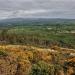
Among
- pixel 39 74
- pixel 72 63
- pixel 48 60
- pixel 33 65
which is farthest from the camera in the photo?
pixel 48 60

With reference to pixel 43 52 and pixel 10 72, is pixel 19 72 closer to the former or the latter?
pixel 10 72

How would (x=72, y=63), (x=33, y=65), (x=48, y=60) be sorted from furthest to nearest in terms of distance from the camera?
(x=48, y=60), (x=72, y=63), (x=33, y=65)

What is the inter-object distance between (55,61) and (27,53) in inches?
244

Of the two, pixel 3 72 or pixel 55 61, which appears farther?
pixel 55 61

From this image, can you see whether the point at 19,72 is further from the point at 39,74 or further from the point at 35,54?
the point at 35,54

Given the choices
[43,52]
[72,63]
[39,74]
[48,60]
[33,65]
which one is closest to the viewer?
[39,74]

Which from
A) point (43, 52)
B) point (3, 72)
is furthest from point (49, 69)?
point (43, 52)

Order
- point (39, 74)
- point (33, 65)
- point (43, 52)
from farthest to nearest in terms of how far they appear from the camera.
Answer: point (43, 52)
point (33, 65)
point (39, 74)

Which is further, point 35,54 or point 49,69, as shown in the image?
point 35,54

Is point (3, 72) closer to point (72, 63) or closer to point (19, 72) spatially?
point (19, 72)

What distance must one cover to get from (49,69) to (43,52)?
11.7 metres

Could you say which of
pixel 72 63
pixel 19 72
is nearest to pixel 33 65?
pixel 19 72

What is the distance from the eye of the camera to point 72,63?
4159 cm

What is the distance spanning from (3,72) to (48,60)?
36.5 feet
